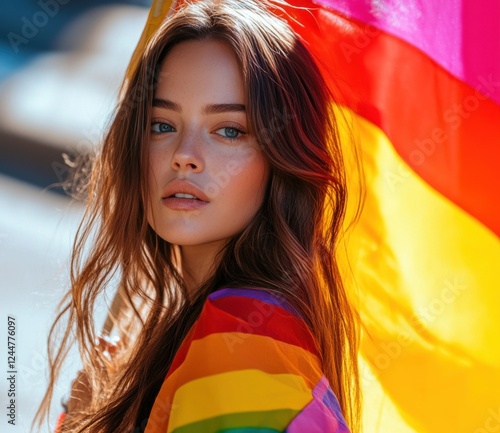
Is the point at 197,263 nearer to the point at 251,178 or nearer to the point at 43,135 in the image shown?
the point at 251,178

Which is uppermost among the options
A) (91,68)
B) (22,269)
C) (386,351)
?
(91,68)

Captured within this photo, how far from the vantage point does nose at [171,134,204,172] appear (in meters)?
1.71

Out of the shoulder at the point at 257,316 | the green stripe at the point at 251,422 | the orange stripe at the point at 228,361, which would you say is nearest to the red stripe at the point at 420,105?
the shoulder at the point at 257,316

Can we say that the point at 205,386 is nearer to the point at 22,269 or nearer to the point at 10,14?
the point at 22,269

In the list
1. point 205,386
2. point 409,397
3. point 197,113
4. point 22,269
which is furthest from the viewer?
point 22,269

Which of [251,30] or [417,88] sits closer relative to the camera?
[251,30]

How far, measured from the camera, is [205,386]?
136 centimetres

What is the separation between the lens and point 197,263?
1.85 meters

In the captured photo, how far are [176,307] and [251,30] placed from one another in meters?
0.59

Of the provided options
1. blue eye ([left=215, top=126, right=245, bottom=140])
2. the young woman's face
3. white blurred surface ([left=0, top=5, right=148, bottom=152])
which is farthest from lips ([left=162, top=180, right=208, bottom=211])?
white blurred surface ([left=0, top=5, right=148, bottom=152])

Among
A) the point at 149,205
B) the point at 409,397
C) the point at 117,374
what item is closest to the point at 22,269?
the point at 117,374

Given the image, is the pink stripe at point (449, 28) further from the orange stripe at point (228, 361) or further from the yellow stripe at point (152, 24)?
the orange stripe at point (228, 361)

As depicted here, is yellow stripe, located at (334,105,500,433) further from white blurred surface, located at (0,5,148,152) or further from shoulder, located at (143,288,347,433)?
white blurred surface, located at (0,5,148,152)

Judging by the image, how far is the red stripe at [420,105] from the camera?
190 centimetres
